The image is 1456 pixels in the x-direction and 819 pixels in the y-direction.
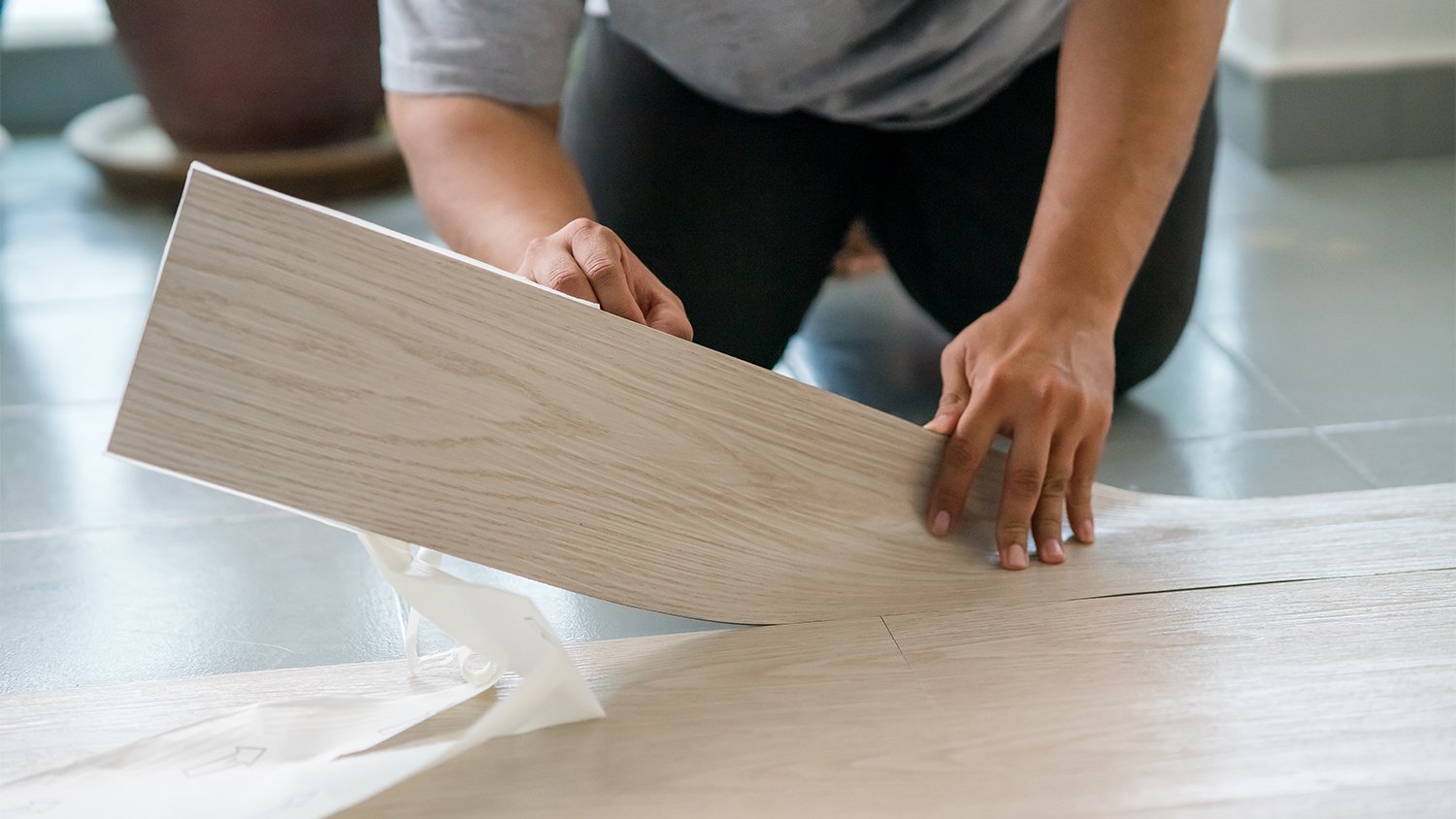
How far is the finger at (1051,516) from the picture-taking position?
1.01 m

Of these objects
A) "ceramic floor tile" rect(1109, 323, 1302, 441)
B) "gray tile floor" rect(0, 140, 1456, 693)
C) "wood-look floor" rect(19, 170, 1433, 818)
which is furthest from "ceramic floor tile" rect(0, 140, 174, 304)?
"ceramic floor tile" rect(1109, 323, 1302, 441)

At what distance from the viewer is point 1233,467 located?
1350mm

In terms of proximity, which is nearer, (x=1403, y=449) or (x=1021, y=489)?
(x=1021, y=489)

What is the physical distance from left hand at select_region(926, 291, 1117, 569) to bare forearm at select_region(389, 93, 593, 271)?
0.35 m

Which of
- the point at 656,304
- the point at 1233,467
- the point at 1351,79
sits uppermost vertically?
the point at 656,304

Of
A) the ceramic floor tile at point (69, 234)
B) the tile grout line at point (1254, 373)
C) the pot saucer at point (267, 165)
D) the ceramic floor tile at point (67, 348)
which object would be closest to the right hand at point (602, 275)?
the tile grout line at point (1254, 373)

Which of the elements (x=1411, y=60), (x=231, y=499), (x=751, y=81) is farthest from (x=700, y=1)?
(x=1411, y=60)

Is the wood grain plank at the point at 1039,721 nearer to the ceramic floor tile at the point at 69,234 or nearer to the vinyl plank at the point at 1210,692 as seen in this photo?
the vinyl plank at the point at 1210,692

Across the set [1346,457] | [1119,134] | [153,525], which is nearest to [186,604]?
[153,525]

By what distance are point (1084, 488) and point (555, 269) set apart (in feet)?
1.39

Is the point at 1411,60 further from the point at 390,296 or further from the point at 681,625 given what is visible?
the point at 390,296

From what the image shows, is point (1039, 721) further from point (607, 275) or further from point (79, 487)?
point (79, 487)

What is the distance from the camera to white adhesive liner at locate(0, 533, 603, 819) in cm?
77

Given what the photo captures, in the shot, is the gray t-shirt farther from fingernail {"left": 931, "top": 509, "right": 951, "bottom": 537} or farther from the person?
fingernail {"left": 931, "top": 509, "right": 951, "bottom": 537}
